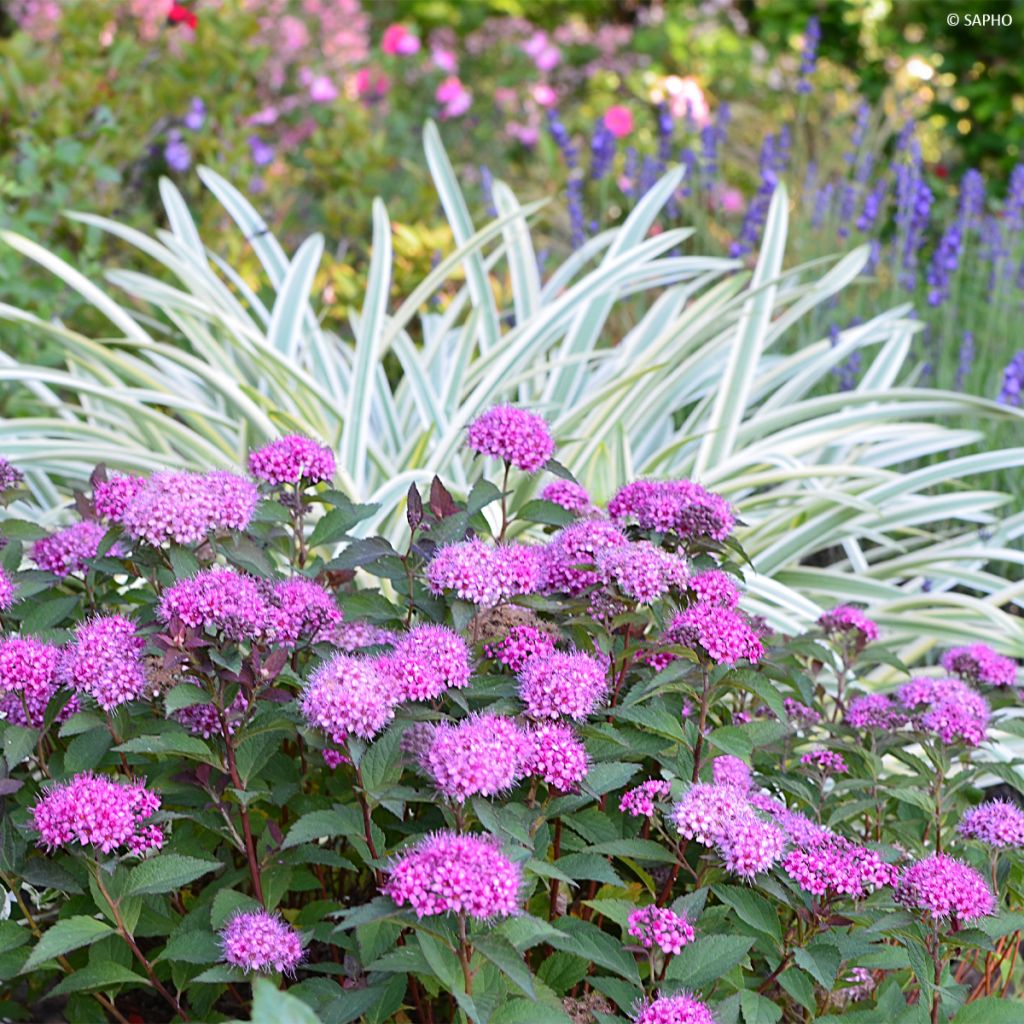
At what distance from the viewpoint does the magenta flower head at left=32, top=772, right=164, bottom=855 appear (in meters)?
1.10

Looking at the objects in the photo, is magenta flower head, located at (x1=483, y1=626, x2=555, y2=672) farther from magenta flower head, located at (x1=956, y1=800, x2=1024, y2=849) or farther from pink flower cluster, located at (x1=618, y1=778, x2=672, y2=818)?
magenta flower head, located at (x1=956, y1=800, x2=1024, y2=849)

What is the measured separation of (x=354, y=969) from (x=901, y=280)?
2765mm

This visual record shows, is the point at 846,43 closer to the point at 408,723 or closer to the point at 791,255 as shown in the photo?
the point at 791,255

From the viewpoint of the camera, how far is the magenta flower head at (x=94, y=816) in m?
1.10

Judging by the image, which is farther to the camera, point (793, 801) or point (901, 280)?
point (901, 280)

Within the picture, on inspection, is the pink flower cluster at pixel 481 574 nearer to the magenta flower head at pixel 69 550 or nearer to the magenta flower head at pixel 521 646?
the magenta flower head at pixel 521 646

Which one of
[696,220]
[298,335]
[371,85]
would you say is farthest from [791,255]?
[371,85]

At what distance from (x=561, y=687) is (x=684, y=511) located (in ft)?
0.88

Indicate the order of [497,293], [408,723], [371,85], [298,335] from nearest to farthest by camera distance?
1. [408,723]
2. [298,335]
3. [497,293]
4. [371,85]

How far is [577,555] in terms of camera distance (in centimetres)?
131

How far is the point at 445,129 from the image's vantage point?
5.71 metres

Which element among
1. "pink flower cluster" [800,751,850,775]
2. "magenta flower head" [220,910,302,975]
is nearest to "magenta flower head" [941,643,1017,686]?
"pink flower cluster" [800,751,850,775]

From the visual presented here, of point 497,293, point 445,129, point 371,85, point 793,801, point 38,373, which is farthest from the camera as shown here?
point 445,129

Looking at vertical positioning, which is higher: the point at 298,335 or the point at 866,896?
the point at 298,335
